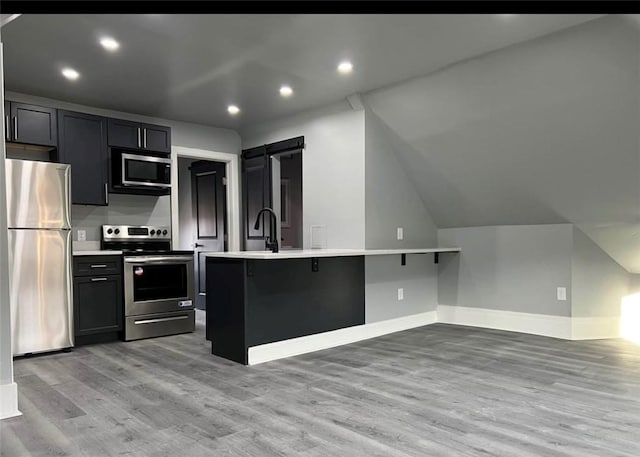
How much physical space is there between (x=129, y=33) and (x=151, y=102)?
1693mm

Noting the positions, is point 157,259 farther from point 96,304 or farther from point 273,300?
point 273,300

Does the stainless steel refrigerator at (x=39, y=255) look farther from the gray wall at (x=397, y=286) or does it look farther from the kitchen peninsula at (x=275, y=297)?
the gray wall at (x=397, y=286)

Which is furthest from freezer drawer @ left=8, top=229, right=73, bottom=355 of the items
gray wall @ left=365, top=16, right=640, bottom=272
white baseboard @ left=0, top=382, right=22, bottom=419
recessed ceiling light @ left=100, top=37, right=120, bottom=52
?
gray wall @ left=365, top=16, right=640, bottom=272

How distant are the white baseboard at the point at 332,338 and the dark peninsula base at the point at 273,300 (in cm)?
5

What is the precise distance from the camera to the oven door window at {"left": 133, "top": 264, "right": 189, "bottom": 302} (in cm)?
464

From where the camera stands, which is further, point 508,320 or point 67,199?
point 508,320

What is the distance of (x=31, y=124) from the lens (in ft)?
14.0

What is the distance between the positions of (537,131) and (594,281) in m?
1.71

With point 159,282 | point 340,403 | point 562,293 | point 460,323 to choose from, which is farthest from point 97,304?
point 562,293

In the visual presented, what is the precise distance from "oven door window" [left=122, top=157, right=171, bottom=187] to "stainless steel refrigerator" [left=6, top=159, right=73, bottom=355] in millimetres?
640

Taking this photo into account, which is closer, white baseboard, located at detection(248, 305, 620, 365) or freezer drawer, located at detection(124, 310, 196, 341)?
white baseboard, located at detection(248, 305, 620, 365)

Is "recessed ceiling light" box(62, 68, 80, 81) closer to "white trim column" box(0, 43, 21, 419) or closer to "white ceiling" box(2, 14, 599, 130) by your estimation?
"white ceiling" box(2, 14, 599, 130)

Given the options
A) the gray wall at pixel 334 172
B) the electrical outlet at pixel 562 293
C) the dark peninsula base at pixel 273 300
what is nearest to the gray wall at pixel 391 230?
the gray wall at pixel 334 172

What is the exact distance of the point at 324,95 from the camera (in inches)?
178
